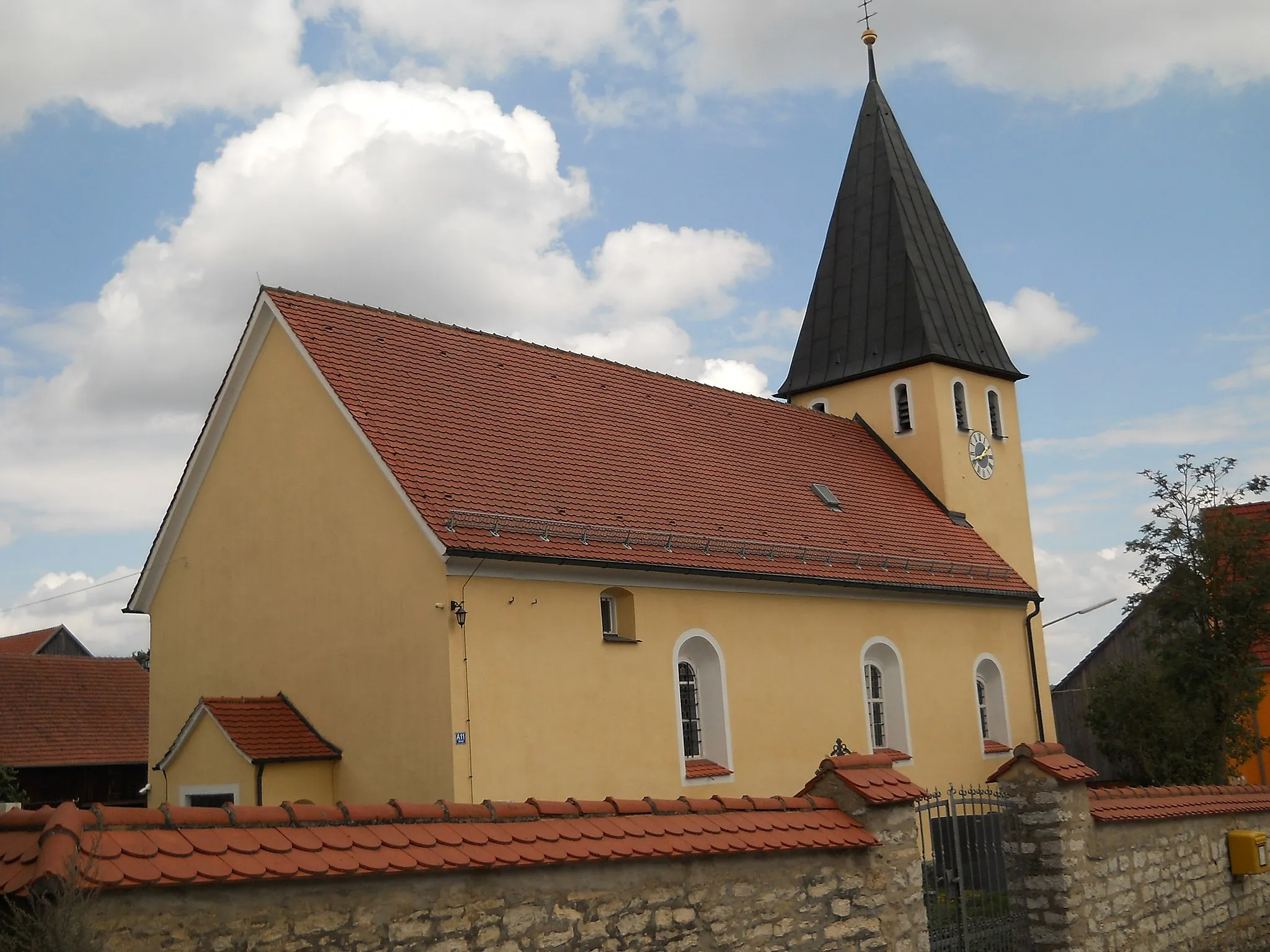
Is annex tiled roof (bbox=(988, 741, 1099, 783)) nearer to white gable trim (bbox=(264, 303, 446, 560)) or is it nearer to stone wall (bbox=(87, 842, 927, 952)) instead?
stone wall (bbox=(87, 842, 927, 952))

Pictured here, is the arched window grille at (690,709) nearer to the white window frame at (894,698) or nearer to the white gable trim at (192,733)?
the white window frame at (894,698)

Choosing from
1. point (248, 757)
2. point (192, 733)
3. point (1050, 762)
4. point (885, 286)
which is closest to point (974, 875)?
point (1050, 762)

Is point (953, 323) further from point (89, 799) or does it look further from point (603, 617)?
point (89, 799)

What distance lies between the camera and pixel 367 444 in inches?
666

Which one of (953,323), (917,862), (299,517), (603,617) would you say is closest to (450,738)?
(603,617)

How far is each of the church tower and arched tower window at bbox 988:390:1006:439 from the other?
0.11ft

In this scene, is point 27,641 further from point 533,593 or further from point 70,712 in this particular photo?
point 533,593

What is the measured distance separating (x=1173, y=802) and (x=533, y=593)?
7964 millimetres

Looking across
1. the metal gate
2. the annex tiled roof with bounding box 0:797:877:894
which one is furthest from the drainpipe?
the annex tiled roof with bounding box 0:797:877:894

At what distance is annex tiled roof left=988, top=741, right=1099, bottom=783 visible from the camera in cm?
1244

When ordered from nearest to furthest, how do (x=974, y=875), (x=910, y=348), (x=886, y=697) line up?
(x=974, y=875)
(x=886, y=697)
(x=910, y=348)

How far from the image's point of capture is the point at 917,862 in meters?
10.7

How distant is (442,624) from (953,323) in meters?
17.9

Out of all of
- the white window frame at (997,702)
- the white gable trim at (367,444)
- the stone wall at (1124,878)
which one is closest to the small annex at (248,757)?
the white gable trim at (367,444)
